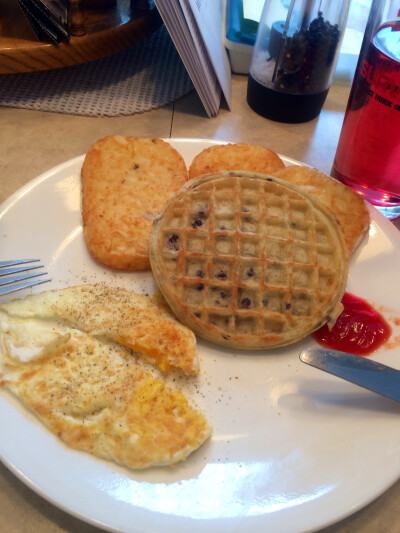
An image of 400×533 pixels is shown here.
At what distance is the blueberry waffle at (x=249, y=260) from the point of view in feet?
3.50

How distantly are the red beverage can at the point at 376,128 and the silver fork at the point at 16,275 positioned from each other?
3.25ft

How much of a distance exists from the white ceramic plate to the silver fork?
31 mm

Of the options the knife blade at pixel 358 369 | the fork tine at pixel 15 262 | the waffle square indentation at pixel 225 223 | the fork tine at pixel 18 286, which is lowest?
the fork tine at pixel 18 286

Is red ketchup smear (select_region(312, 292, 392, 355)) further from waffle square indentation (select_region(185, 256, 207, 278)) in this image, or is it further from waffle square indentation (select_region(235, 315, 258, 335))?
waffle square indentation (select_region(185, 256, 207, 278))

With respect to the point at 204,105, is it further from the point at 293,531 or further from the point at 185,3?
the point at 293,531

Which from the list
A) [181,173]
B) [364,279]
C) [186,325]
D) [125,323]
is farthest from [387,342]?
[181,173]

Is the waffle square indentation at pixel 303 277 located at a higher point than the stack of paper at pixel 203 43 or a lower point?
lower

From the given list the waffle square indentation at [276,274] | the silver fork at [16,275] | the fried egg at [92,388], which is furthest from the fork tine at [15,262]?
the waffle square indentation at [276,274]

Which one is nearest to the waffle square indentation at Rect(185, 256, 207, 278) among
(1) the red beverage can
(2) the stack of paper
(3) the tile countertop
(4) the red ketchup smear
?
(4) the red ketchup smear

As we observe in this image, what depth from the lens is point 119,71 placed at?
6.76ft

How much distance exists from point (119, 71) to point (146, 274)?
1258 millimetres

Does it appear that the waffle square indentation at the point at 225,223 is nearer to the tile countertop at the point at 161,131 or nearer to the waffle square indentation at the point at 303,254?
the waffle square indentation at the point at 303,254

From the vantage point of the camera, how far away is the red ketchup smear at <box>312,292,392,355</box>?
108 cm

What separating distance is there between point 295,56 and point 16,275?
1.23 meters
